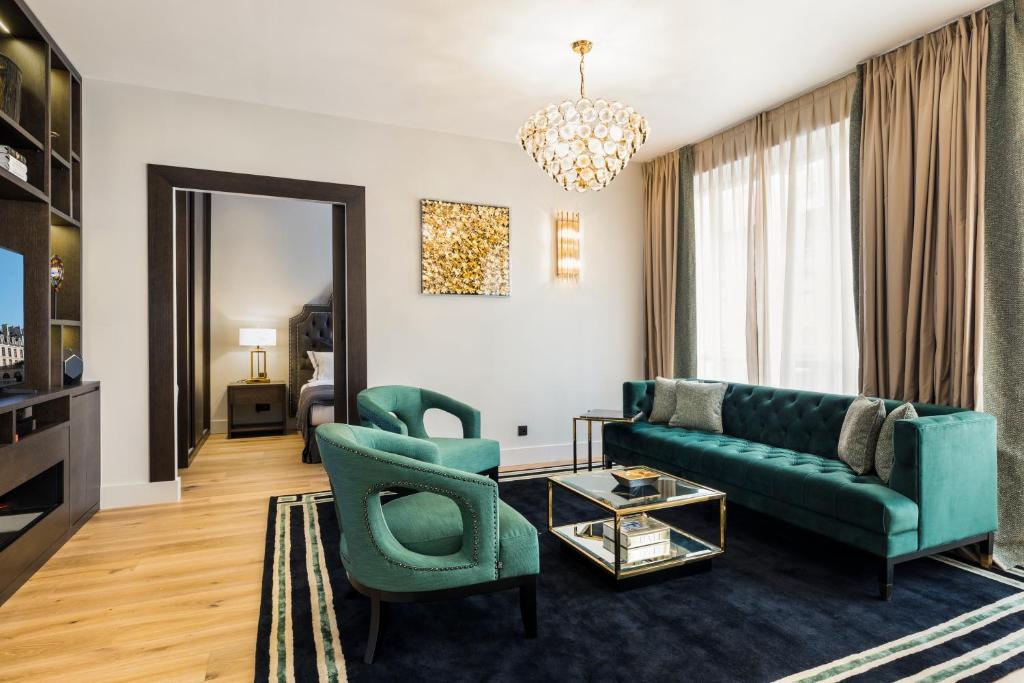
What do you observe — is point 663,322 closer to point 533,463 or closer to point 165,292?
point 533,463

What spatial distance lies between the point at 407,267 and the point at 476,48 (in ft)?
5.79

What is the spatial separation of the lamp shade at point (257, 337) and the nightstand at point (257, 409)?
1.53ft

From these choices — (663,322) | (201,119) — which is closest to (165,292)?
(201,119)

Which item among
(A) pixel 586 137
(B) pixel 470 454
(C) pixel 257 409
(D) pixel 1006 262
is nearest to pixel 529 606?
(B) pixel 470 454

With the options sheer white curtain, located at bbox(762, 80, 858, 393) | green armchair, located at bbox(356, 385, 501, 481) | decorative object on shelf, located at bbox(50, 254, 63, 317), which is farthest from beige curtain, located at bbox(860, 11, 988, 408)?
decorative object on shelf, located at bbox(50, 254, 63, 317)

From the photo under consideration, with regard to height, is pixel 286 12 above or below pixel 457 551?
above

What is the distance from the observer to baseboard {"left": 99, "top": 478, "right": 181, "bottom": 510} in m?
3.58

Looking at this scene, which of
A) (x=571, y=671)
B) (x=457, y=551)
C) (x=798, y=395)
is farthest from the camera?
(x=798, y=395)

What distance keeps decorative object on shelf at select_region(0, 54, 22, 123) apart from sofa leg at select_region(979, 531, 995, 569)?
5.12 m

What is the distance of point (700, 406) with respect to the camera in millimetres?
3975

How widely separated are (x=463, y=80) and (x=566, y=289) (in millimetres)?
2050

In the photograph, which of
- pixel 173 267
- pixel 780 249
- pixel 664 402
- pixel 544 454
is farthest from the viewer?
pixel 544 454

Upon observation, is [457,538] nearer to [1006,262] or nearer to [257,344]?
[1006,262]

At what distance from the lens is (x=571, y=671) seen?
181 centimetres
